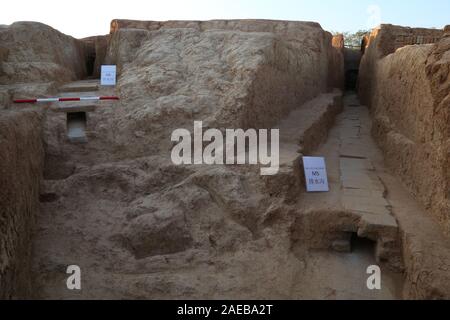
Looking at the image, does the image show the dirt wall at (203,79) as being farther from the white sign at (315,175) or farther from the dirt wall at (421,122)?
the dirt wall at (421,122)

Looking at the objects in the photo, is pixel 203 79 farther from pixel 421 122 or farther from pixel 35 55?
pixel 35 55

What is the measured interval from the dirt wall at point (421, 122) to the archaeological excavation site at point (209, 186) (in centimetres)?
2

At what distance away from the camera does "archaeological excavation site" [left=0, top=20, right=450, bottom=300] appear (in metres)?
2.87

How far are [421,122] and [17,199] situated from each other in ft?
11.4

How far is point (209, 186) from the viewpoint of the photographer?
3641mm

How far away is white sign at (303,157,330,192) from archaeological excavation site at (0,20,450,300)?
0.18 ft

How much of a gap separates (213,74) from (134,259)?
2589 mm

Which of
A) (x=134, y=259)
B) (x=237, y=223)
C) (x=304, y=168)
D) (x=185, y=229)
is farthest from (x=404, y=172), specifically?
(x=134, y=259)

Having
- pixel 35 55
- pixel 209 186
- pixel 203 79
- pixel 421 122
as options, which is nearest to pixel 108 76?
pixel 35 55

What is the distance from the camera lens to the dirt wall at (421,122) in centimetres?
318

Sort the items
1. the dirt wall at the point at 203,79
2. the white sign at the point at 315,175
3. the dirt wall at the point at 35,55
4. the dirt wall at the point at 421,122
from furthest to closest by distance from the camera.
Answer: the dirt wall at the point at 35,55 < the dirt wall at the point at 203,79 < the white sign at the point at 315,175 < the dirt wall at the point at 421,122

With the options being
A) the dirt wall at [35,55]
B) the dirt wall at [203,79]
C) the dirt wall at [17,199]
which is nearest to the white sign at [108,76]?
the dirt wall at [203,79]

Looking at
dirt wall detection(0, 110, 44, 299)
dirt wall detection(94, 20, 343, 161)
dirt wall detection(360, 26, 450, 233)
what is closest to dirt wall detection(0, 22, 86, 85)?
dirt wall detection(94, 20, 343, 161)

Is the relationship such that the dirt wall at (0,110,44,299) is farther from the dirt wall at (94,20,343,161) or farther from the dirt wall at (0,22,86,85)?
the dirt wall at (0,22,86,85)
